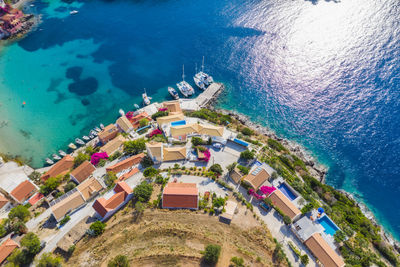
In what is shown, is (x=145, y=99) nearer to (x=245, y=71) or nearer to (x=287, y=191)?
(x=245, y=71)

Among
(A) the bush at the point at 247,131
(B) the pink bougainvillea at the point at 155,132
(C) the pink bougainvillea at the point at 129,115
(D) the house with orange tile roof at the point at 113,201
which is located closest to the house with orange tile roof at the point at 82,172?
(D) the house with orange tile roof at the point at 113,201

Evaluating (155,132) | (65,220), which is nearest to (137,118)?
(155,132)

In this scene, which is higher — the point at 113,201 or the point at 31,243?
the point at 113,201

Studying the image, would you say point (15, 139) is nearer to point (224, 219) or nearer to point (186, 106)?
point (186, 106)

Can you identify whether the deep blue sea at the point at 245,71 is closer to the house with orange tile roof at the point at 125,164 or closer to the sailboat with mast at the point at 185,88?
the sailboat with mast at the point at 185,88

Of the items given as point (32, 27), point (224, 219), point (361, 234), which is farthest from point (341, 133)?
point (32, 27)

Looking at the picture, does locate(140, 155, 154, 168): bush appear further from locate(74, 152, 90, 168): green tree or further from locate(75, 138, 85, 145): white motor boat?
locate(75, 138, 85, 145): white motor boat

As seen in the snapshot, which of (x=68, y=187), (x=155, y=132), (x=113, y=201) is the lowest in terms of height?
(x=68, y=187)

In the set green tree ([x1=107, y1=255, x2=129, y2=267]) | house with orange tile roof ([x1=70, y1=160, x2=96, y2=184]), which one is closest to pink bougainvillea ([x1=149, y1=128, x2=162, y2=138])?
house with orange tile roof ([x1=70, y1=160, x2=96, y2=184])
